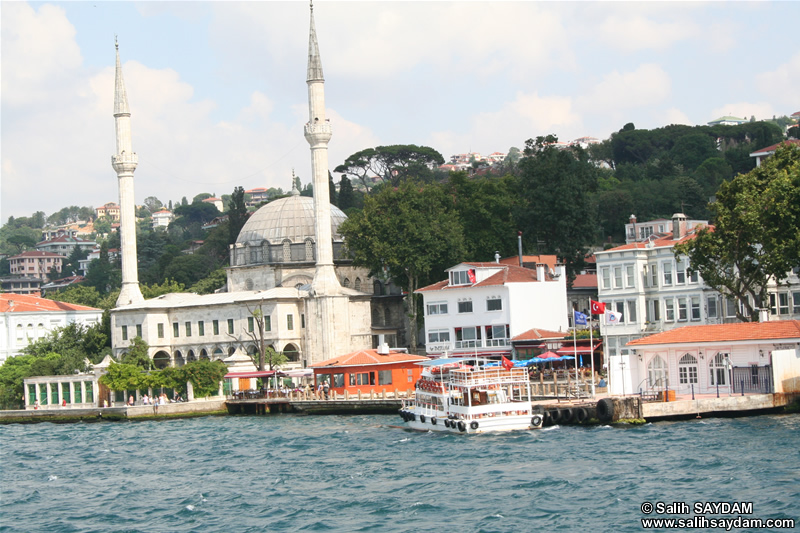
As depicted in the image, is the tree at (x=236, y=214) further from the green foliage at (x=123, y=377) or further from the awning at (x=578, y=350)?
the awning at (x=578, y=350)

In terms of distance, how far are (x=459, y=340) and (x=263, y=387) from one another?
9.58m

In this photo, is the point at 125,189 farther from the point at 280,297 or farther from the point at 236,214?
the point at 236,214

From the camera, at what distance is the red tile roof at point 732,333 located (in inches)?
1479

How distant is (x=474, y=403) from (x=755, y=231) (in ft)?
42.2

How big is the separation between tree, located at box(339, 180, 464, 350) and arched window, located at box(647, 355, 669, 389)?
70.8ft

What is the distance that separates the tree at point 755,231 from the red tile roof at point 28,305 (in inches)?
1828

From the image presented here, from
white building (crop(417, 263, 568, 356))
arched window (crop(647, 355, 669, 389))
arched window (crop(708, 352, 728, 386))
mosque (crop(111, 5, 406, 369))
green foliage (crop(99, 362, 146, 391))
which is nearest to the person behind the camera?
arched window (crop(708, 352, 728, 386))

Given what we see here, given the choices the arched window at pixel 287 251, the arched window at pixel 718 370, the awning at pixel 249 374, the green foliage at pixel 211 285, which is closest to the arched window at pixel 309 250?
the arched window at pixel 287 251

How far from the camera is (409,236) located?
60.3 meters

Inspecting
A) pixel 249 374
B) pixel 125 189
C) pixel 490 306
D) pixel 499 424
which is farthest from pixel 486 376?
pixel 125 189

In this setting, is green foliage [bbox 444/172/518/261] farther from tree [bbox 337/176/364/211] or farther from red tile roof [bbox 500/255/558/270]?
tree [bbox 337/176/364/211]

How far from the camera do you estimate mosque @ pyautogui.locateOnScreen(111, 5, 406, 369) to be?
200ft

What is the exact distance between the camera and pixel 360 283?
69.2 metres

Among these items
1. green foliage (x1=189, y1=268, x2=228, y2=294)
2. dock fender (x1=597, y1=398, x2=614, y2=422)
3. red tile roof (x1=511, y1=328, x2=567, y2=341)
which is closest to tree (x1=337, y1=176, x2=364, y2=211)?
green foliage (x1=189, y1=268, x2=228, y2=294)
